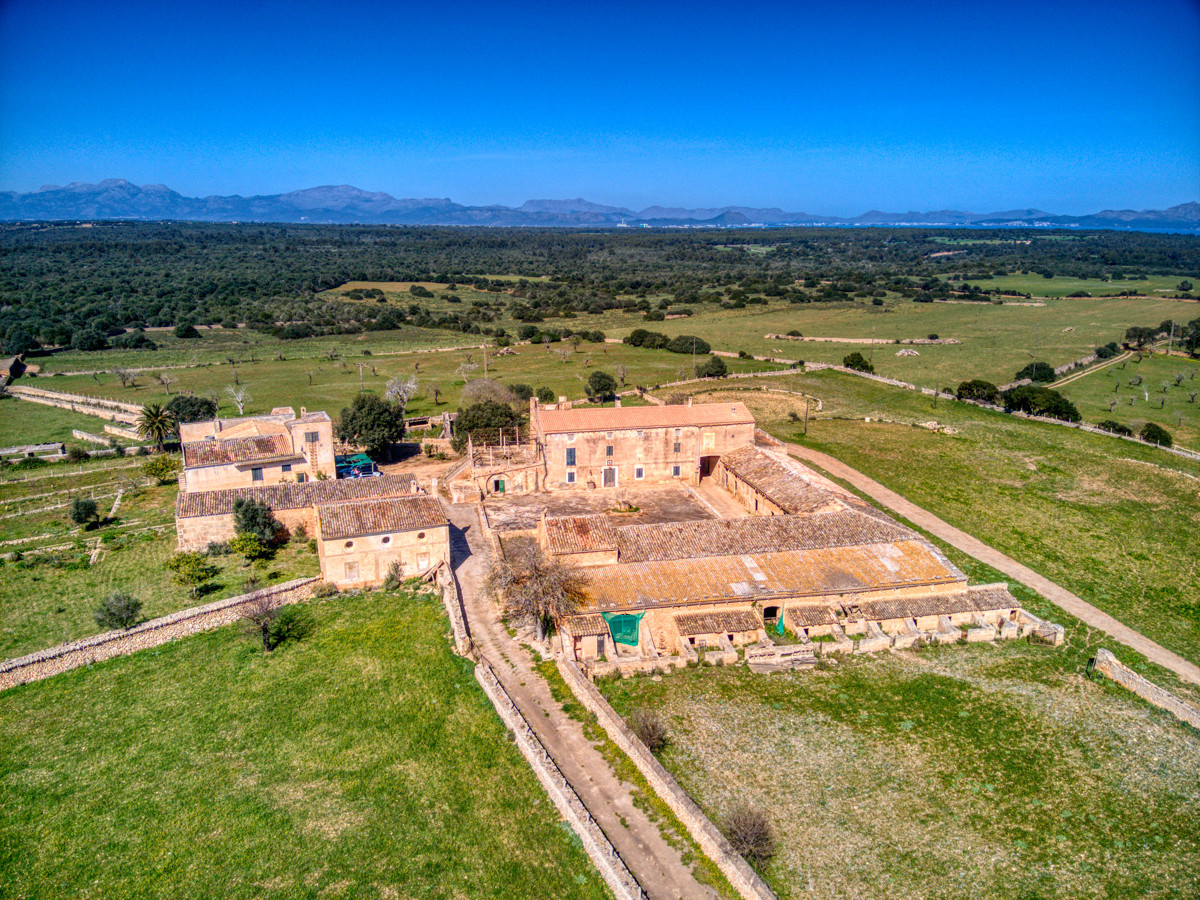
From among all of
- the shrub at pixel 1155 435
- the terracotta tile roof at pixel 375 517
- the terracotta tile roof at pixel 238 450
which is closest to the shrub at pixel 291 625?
the terracotta tile roof at pixel 375 517

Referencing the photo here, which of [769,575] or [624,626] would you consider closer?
[624,626]

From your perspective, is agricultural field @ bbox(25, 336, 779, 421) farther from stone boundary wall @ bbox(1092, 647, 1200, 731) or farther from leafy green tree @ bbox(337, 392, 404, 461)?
stone boundary wall @ bbox(1092, 647, 1200, 731)

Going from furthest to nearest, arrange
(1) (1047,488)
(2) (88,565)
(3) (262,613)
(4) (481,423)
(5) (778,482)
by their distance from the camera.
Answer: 1. (4) (481,423)
2. (1) (1047,488)
3. (5) (778,482)
4. (2) (88,565)
5. (3) (262,613)

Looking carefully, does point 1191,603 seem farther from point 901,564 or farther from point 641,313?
point 641,313

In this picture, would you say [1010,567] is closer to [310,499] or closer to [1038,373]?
[310,499]

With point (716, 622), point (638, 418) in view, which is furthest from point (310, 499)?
point (716, 622)

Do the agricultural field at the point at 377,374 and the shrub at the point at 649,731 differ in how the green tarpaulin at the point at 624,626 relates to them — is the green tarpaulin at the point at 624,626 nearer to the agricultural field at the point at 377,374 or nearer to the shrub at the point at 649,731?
the shrub at the point at 649,731

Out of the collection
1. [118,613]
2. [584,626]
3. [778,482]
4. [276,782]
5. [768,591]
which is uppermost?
[778,482]
